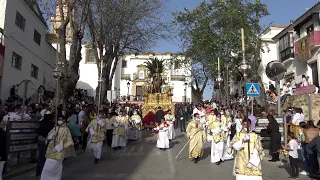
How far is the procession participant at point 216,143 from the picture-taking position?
36.8 ft

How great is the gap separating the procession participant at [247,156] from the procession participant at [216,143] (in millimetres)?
4050

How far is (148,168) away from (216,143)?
274 centimetres

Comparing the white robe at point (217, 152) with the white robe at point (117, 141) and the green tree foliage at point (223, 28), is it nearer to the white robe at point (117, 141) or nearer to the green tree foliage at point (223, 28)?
the white robe at point (117, 141)

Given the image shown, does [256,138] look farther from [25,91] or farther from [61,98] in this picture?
[61,98]

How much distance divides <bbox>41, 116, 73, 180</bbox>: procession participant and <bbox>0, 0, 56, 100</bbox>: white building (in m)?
8.73

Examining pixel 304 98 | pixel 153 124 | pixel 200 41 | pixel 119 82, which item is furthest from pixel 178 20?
pixel 119 82

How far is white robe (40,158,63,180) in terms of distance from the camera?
25.3ft

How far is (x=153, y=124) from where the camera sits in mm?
24328

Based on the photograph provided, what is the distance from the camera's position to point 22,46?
21938mm

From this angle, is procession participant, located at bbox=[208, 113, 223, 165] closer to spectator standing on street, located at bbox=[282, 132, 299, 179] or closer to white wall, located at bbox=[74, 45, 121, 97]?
spectator standing on street, located at bbox=[282, 132, 299, 179]

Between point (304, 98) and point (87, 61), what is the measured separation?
38.0 m

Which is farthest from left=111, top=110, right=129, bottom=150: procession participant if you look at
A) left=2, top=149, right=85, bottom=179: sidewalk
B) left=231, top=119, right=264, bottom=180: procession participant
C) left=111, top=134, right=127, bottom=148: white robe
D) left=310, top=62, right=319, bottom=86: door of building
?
left=310, top=62, right=319, bottom=86: door of building

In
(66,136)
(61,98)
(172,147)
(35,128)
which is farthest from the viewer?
(172,147)

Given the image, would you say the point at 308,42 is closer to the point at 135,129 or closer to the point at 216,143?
the point at 135,129
